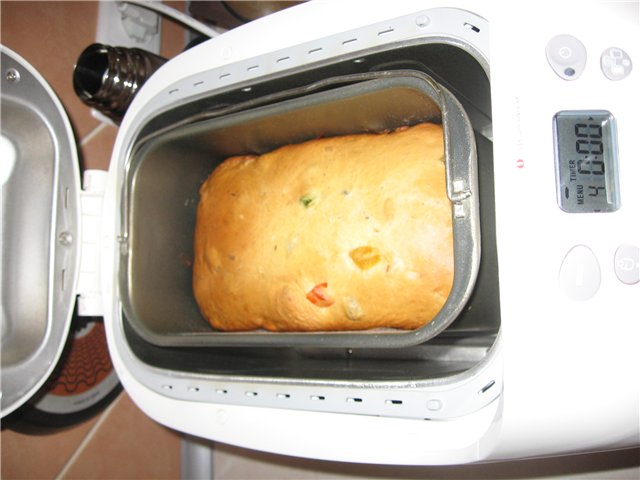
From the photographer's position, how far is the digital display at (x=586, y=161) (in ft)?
1.83

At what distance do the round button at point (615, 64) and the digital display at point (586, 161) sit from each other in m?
0.05

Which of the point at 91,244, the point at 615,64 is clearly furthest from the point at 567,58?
the point at 91,244

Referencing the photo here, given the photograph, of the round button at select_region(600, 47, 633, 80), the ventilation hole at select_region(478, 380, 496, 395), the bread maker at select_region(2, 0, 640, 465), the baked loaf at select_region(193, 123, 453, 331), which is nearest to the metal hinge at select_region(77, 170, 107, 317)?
the bread maker at select_region(2, 0, 640, 465)

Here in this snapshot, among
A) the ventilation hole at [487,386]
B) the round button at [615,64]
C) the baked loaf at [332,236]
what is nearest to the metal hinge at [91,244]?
the baked loaf at [332,236]

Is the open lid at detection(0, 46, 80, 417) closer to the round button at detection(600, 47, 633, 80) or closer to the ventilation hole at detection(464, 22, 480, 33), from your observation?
the ventilation hole at detection(464, 22, 480, 33)

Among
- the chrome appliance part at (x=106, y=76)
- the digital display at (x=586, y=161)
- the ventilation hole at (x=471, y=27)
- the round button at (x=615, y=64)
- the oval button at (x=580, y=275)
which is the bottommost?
the oval button at (x=580, y=275)

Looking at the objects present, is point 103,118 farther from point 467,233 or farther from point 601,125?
point 601,125

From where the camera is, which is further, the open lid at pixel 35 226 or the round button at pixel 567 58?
the open lid at pixel 35 226

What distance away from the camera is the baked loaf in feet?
2.49

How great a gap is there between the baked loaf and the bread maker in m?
0.06

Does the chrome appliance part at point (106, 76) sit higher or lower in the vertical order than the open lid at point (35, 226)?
higher

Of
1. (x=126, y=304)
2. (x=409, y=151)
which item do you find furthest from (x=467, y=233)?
(x=126, y=304)

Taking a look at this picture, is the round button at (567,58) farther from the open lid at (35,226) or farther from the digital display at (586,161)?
the open lid at (35,226)

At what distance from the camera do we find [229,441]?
0.73 metres
